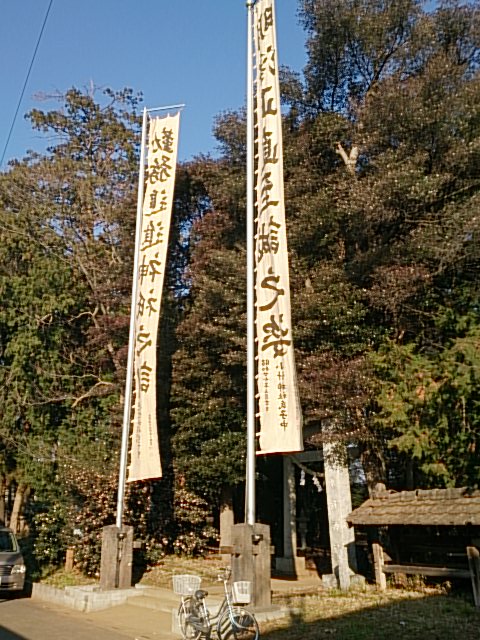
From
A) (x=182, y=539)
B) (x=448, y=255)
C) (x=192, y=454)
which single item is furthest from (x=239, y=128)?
(x=182, y=539)

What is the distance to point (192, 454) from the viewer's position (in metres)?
18.9

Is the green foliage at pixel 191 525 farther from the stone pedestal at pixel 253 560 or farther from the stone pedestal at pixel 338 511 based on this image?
the stone pedestal at pixel 253 560

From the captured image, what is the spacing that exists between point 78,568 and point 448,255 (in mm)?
12198

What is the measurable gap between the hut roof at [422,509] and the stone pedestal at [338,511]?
62.0 inches

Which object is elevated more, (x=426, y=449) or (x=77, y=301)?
(x=77, y=301)

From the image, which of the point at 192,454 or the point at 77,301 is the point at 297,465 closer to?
the point at 192,454

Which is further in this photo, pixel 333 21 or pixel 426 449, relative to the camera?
pixel 333 21

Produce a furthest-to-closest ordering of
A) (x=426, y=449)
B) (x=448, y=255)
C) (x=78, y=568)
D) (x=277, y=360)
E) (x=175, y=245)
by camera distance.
Answer: 1. (x=175, y=245)
2. (x=78, y=568)
3. (x=448, y=255)
4. (x=426, y=449)
5. (x=277, y=360)

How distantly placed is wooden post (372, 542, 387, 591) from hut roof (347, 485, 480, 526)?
0.80 meters

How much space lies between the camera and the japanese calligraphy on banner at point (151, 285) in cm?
1401

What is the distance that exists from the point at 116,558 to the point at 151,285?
585 centimetres

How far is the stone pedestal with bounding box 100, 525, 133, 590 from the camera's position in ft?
46.8

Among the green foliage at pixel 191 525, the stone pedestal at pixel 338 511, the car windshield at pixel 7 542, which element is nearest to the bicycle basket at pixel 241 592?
the stone pedestal at pixel 338 511

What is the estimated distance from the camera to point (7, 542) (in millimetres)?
16391
